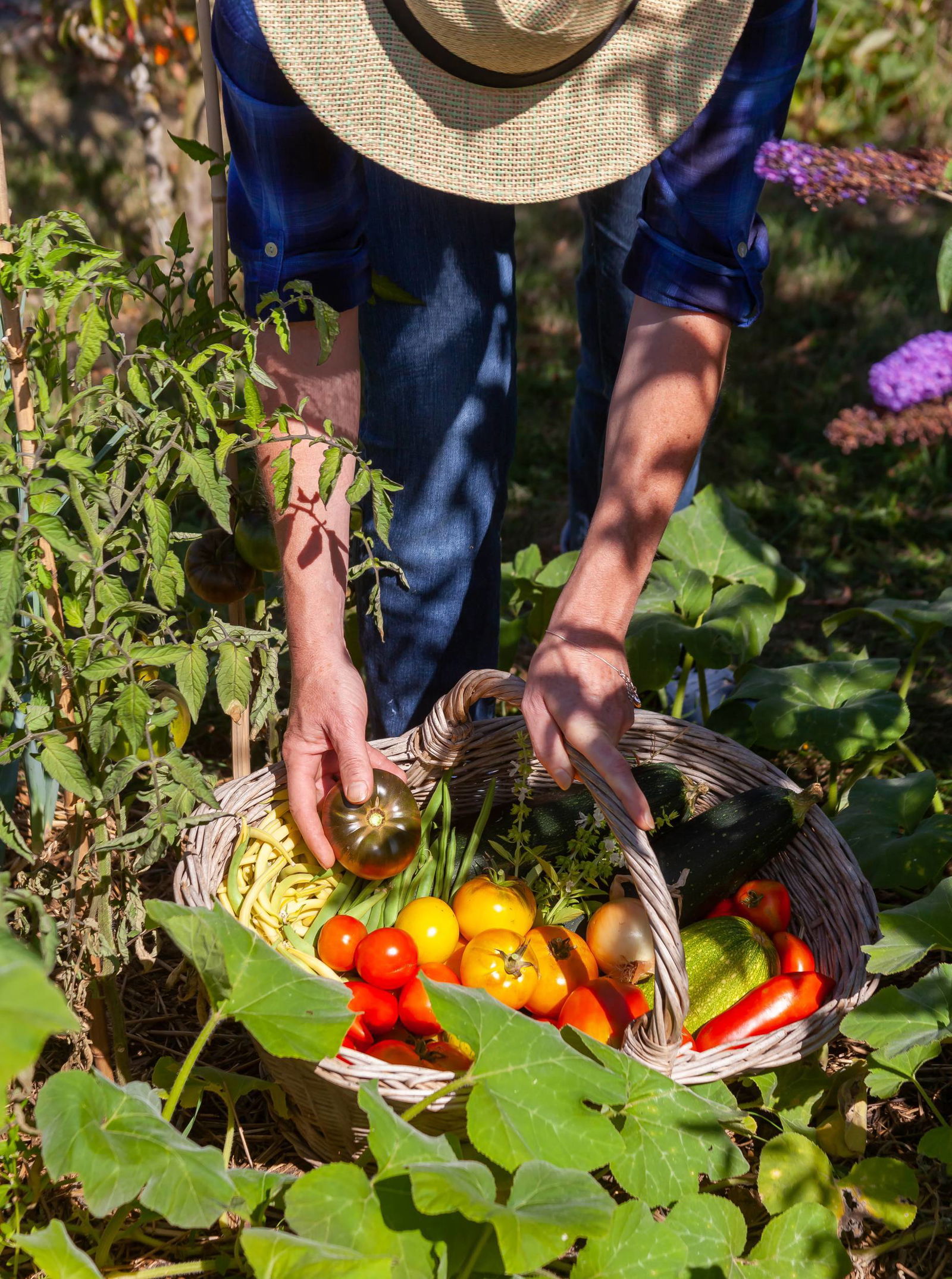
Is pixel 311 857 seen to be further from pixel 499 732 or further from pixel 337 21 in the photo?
pixel 337 21

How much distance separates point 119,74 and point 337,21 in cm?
487

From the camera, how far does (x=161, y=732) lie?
194 centimetres

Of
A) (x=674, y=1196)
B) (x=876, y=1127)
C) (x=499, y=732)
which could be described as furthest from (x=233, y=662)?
(x=876, y=1127)

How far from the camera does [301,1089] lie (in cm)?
159

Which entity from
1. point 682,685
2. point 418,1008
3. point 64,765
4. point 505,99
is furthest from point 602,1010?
point 505,99

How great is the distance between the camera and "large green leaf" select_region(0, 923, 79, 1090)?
36.0 inches

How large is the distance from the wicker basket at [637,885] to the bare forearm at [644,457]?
7.3 inches

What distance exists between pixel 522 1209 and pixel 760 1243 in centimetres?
39

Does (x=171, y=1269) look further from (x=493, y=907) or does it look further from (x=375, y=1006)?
(x=493, y=907)

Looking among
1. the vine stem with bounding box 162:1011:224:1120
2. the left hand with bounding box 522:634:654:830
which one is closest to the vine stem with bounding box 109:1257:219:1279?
the vine stem with bounding box 162:1011:224:1120

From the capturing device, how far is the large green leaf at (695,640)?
7.80ft

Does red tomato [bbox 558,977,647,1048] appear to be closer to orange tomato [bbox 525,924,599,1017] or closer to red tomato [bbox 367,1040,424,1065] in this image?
orange tomato [bbox 525,924,599,1017]

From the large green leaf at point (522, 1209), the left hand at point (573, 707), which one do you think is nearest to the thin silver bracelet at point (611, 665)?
the left hand at point (573, 707)

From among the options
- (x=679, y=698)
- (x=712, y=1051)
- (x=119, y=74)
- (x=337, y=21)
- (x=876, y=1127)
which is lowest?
(x=876, y=1127)
